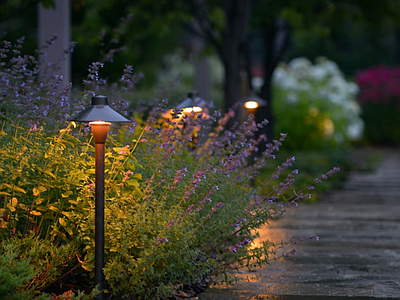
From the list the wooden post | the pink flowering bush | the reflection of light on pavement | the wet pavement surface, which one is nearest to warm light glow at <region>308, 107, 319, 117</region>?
the wet pavement surface

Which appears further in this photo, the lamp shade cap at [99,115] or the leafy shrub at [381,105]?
the leafy shrub at [381,105]

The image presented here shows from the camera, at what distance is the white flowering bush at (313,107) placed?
18.8m

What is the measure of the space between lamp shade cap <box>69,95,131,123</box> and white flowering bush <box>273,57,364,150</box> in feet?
46.9

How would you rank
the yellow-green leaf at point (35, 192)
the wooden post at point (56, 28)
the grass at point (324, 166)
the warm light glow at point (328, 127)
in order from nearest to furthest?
the yellow-green leaf at point (35, 192) < the wooden post at point (56, 28) < the grass at point (324, 166) < the warm light glow at point (328, 127)

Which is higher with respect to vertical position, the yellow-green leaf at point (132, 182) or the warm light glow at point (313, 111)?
the warm light glow at point (313, 111)

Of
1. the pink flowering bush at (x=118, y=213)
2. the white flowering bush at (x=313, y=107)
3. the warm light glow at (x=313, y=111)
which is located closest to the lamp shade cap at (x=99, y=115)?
the pink flowering bush at (x=118, y=213)

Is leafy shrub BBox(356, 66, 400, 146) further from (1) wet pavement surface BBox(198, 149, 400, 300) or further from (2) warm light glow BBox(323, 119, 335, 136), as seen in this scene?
(1) wet pavement surface BBox(198, 149, 400, 300)

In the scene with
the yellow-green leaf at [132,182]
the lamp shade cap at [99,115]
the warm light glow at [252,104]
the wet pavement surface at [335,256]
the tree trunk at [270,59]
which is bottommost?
the wet pavement surface at [335,256]

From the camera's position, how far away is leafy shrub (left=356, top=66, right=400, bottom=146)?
25.5m

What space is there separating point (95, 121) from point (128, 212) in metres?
0.79

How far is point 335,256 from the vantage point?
22.3 feet

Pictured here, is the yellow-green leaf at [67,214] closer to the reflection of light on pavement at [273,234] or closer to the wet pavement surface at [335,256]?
the wet pavement surface at [335,256]

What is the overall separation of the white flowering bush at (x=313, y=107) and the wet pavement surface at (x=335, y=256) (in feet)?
23.9

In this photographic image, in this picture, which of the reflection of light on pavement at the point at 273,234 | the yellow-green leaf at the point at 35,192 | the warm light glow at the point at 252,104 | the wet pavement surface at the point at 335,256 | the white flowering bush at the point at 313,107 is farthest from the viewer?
the white flowering bush at the point at 313,107
